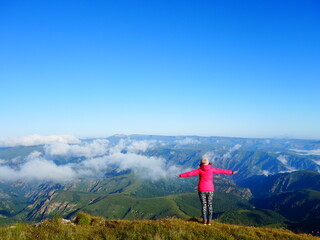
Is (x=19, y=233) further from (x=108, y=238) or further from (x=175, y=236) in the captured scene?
(x=175, y=236)

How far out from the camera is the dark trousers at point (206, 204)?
40.9 ft

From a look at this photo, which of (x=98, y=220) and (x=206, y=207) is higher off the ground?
(x=206, y=207)

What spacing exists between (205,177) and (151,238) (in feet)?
20.2

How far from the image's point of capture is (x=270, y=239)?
354 inches

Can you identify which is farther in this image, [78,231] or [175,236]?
[78,231]

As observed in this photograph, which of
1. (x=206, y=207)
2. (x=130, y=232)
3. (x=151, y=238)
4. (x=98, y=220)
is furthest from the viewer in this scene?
(x=98, y=220)

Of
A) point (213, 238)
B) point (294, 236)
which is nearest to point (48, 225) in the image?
point (213, 238)

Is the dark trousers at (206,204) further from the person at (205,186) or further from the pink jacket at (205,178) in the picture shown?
the pink jacket at (205,178)

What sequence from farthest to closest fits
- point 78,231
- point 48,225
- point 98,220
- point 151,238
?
point 98,220, point 48,225, point 78,231, point 151,238

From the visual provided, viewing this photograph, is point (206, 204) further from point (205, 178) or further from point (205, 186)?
point (205, 178)

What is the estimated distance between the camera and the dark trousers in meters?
12.5

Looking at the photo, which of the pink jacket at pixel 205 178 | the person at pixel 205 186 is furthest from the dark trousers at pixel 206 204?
the pink jacket at pixel 205 178

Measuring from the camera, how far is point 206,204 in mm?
12891

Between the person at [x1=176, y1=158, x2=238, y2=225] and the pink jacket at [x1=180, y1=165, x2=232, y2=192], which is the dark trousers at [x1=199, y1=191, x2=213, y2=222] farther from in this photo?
the pink jacket at [x1=180, y1=165, x2=232, y2=192]
